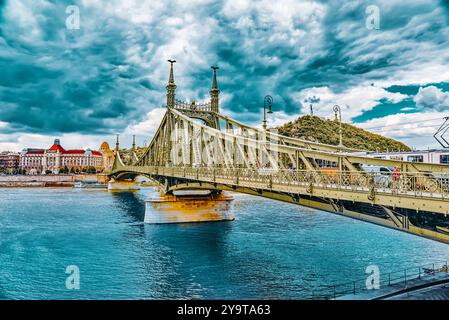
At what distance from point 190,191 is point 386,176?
103 ft

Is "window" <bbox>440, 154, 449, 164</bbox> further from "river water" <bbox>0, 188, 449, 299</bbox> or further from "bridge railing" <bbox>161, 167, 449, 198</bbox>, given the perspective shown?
"river water" <bbox>0, 188, 449, 299</bbox>

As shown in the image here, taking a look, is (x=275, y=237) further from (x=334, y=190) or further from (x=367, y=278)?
(x=334, y=190)

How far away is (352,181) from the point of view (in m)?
14.9

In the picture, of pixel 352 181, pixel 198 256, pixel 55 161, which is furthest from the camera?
pixel 55 161

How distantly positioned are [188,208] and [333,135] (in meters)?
69.7

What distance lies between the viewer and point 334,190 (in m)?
15.4

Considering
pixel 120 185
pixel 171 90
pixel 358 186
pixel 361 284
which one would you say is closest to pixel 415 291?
pixel 361 284

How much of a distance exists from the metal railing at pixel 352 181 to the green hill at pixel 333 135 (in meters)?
68.0

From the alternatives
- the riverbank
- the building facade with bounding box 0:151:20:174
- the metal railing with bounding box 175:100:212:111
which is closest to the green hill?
the metal railing with bounding box 175:100:212:111

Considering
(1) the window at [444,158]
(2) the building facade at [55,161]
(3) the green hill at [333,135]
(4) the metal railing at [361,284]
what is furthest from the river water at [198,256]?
(2) the building facade at [55,161]

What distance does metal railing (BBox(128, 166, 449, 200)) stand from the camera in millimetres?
11984

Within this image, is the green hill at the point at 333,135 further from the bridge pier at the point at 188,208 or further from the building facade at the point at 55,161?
the building facade at the point at 55,161

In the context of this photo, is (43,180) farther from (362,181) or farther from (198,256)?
(362,181)

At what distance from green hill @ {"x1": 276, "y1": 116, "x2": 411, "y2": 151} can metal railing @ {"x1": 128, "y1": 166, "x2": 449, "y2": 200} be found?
2676 inches
